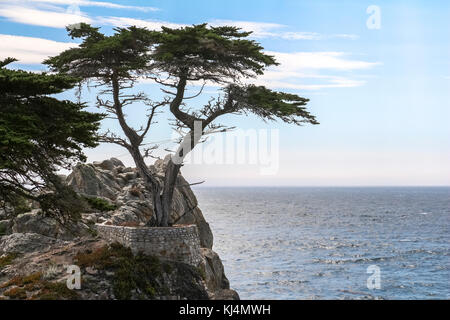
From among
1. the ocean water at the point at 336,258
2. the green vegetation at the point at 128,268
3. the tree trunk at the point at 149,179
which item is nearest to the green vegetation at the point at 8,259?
the green vegetation at the point at 128,268

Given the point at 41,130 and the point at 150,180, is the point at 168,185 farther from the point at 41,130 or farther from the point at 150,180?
the point at 41,130

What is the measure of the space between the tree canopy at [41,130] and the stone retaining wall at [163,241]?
336cm

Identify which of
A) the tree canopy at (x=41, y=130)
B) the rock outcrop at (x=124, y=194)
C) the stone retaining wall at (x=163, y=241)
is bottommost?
the stone retaining wall at (x=163, y=241)

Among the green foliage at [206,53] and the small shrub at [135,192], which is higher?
the green foliage at [206,53]

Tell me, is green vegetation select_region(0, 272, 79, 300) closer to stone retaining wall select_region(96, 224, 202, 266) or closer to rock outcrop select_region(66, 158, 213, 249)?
stone retaining wall select_region(96, 224, 202, 266)

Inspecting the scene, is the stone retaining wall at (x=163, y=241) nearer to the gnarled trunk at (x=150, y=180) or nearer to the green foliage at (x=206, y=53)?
the gnarled trunk at (x=150, y=180)

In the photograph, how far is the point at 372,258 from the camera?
207 feet

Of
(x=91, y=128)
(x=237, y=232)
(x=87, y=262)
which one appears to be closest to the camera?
(x=91, y=128)

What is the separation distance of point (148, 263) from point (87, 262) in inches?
107

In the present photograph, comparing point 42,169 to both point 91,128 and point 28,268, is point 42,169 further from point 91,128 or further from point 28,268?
point 28,268

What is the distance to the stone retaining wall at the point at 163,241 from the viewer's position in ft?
80.4

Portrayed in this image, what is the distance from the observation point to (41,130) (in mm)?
19688

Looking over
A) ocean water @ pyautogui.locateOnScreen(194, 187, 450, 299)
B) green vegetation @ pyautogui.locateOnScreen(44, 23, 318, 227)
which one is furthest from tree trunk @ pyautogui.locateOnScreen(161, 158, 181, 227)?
ocean water @ pyautogui.locateOnScreen(194, 187, 450, 299)
